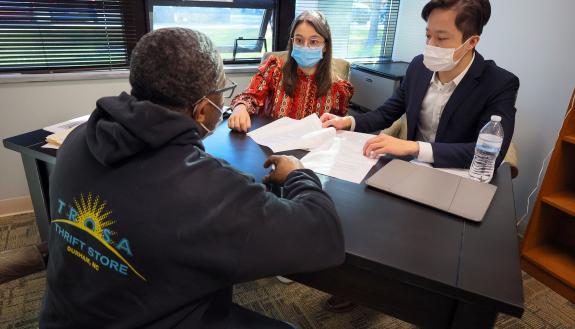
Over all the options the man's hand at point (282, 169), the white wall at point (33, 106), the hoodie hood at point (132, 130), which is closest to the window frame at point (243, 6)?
the white wall at point (33, 106)

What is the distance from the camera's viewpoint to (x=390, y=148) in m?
1.20

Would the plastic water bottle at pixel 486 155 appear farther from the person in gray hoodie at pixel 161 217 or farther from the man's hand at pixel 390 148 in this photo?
the person in gray hoodie at pixel 161 217

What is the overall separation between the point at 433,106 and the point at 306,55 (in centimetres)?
63

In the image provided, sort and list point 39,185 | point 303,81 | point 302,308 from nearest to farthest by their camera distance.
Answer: point 39,185 < point 302,308 < point 303,81

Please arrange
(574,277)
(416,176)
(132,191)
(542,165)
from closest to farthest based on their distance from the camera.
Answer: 1. (132,191)
2. (416,176)
3. (574,277)
4. (542,165)

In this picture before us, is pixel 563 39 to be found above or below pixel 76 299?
above

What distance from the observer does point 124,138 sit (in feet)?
2.01

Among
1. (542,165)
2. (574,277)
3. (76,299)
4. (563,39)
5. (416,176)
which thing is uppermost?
(563,39)

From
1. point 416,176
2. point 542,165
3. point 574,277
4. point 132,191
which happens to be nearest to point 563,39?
point 542,165

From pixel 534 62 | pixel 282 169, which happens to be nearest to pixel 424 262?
pixel 282 169

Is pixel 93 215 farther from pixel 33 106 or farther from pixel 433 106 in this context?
pixel 33 106

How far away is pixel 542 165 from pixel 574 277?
57 centimetres

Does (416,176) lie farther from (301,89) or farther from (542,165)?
(542,165)

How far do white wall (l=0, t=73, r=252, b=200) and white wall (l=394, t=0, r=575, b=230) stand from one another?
222 cm
